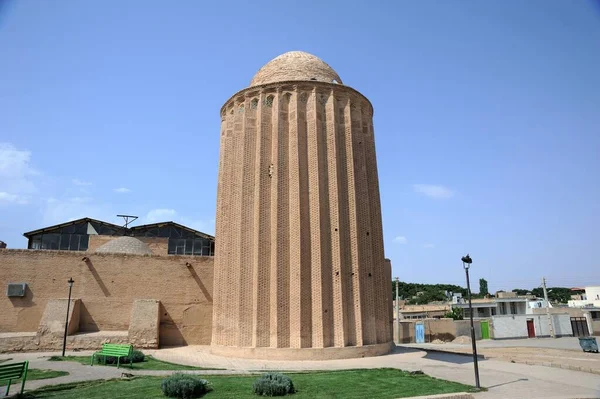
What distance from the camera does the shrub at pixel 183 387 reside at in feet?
29.4

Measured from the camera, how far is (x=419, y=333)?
33.6 meters

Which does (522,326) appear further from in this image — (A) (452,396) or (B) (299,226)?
(A) (452,396)

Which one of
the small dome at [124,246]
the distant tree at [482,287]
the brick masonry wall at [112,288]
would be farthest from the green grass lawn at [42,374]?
the distant tree at [482,287]

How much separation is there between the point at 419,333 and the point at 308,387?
26.1 meters

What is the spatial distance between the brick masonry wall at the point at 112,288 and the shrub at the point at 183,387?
11.6m

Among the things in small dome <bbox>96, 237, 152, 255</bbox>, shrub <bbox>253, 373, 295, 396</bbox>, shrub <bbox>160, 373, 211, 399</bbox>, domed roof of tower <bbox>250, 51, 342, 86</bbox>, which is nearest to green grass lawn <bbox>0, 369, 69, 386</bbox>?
shrub <bbox>160, 373, 211, 399</bbox>

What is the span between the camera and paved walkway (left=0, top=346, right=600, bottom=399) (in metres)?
10.2

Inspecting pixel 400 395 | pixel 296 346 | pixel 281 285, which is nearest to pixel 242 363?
pixel 296 346

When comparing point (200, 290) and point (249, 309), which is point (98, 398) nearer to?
point (249, 309)

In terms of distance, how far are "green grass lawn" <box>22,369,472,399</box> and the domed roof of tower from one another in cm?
1281

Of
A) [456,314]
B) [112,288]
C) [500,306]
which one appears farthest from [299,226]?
[500,306]

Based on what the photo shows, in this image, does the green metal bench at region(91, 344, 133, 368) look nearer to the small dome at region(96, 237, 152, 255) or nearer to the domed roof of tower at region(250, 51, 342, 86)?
the small dome at region(96, 237, 152, 255)

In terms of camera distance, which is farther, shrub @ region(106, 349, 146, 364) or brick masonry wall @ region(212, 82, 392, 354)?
brick masonry wall @ region(212, 82, 392, 354)

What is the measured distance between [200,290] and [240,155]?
751cm
